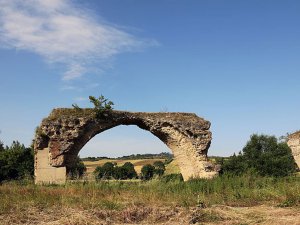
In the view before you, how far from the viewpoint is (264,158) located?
36.3 m

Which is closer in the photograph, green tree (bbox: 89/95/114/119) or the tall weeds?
the tall weeds

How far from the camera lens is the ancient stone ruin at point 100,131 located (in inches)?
664

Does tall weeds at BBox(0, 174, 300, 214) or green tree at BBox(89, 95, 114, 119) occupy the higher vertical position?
green tree at BBox(89, 95, 114, 119)

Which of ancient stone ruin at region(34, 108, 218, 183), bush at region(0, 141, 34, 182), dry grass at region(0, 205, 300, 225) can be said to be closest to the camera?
dry grass at region(0, 205, 300, 225)

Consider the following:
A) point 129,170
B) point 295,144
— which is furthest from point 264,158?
point 129,170

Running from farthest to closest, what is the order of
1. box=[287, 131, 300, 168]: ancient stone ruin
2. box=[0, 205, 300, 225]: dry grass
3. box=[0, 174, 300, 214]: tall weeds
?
box=[287, 131, 300, 168]: ancient stone ruin, box=[0, 174, 300, 214]: tall weeds, box=[0, 205, 300, 225]: dry grass

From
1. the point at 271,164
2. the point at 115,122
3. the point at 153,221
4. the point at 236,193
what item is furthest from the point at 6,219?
the point at 271,164

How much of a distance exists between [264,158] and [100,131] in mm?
23505

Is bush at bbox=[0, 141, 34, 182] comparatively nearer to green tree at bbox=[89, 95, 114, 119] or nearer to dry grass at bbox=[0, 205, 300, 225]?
green tree at bbox=[89, 95, 114, 119]

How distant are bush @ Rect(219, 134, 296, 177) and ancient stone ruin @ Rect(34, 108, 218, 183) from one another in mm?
16097

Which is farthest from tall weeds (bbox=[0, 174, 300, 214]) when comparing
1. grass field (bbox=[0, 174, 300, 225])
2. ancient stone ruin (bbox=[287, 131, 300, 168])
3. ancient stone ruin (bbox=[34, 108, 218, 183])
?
ancient stone ruin (bbox=[287, 131, 300, 168])

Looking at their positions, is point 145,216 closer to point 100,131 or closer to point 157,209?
point 157,209

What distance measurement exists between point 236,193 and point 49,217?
18.0ft

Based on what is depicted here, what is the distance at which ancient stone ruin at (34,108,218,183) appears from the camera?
55.3 ft
